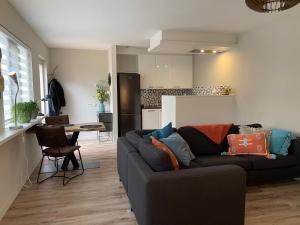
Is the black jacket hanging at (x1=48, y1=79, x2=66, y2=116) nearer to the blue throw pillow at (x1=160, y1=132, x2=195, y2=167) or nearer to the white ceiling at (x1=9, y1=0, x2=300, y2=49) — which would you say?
the white ceiling at (x1=9, y1=0, x2=300, y2=49)

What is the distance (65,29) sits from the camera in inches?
172

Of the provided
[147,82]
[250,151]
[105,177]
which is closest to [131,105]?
[147,82]

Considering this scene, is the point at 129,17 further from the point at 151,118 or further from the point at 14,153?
the point at 151,118

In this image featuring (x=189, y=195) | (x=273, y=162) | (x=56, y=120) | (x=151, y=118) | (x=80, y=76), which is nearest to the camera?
(x=189, y=195)

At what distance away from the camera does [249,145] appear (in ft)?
11.0

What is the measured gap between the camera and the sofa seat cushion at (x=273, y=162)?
3.13m

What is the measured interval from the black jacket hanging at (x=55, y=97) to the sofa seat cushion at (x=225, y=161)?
430 cm

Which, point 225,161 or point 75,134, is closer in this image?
point 225,161

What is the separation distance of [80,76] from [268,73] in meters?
4.71

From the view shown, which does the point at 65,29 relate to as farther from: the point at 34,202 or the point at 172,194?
the point at 172,194

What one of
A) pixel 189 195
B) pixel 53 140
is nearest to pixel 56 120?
pixel 53 140

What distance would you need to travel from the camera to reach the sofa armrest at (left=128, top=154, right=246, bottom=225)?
1817mm

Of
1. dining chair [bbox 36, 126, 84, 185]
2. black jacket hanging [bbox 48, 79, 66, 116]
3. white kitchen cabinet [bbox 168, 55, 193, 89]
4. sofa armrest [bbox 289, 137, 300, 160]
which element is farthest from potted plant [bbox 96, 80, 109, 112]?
sofa armrest [bbox 289, 137, 300, 160]

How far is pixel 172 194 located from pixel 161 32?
3359mm
